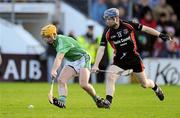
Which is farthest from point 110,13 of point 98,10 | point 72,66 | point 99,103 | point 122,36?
point 98,10

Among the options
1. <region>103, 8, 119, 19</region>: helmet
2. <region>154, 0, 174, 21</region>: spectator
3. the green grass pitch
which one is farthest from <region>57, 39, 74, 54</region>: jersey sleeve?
<region>154, 0, 174, 21</region>: spectator

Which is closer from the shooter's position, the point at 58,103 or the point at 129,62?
the point at 58,103

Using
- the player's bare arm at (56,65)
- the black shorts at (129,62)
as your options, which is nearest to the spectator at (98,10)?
the black shorts at (129,62)

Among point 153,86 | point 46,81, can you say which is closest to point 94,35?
A: point 46,81

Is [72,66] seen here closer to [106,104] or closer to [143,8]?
[106,104]

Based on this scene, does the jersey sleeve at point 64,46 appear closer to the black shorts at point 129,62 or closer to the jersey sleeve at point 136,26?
the black shorts at point 129,62

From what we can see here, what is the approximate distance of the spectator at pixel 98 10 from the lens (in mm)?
32875

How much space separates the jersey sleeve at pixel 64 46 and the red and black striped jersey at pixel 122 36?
1078mm

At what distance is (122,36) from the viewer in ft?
57.5

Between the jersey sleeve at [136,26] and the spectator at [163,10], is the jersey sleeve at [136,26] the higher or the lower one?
the higher one

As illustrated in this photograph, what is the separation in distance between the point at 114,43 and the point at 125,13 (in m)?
16.3

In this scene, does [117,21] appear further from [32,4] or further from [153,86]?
[32,4]

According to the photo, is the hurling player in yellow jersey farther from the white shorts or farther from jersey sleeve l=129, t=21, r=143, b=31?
jersey sleeve l=129, t=21, r=143, b=31

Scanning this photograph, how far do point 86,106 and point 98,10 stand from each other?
1576 centimetres
